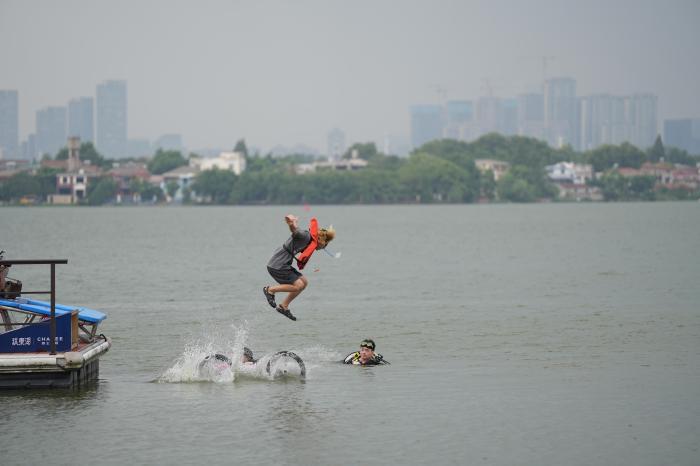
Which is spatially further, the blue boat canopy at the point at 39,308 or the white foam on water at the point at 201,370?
the white foam on water at the point at 201,370

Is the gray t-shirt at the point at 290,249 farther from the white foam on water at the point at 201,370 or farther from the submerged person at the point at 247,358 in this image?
the submerged person at the point at 247,358

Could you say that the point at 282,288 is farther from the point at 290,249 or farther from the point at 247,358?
the point at 247,358

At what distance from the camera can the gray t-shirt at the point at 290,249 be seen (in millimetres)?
24109

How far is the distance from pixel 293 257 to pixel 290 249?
0.90 feet

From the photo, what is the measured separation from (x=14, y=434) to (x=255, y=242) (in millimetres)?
87198

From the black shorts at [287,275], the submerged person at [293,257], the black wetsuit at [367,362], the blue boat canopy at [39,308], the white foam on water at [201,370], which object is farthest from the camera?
the black wetsuit at [367,362]

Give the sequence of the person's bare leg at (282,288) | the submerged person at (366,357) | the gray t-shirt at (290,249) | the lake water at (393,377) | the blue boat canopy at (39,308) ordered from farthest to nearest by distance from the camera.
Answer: the submerged person at (366,357), the person's bare leg at (282,288), the blue boat canopy at (39,308), the gray t-shirt at (290,249), the lake water at (393,377)

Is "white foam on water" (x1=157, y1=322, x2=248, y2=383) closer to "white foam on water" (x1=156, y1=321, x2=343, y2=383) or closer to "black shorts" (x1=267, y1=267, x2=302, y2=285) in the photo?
"white foam on water" (x1=156, y1=321, x2=343, y2=383)

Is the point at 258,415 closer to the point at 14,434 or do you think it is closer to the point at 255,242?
the point at 14,434

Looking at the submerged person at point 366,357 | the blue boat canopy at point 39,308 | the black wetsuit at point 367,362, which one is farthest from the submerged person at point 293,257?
the black wetsuit at point 367,362

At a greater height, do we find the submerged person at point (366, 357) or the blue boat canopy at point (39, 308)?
the blue boat canopy at point (39, 308)

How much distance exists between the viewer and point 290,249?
2445 cm

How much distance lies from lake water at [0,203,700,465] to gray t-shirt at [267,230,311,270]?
2637 millimetres

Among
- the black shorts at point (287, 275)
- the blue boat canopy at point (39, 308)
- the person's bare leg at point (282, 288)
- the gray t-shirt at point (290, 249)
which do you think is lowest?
the blue boat canopy at point (39, 308)
